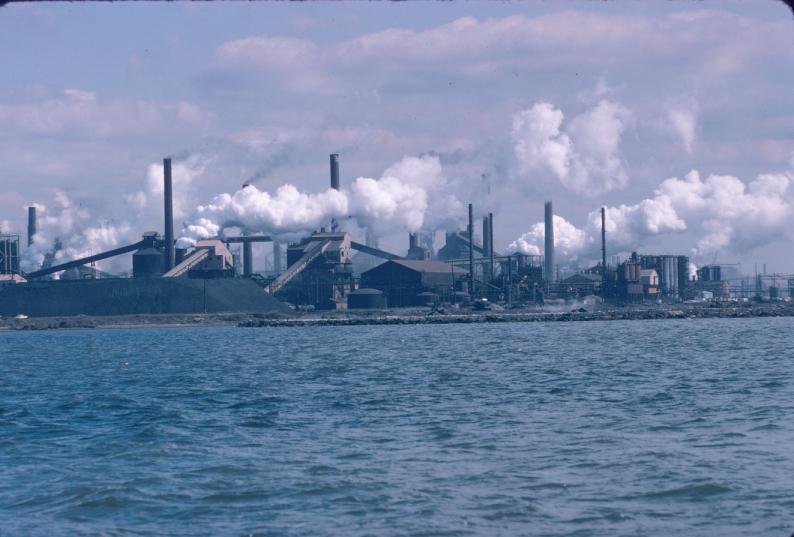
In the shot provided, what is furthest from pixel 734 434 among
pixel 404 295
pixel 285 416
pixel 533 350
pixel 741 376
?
pixel 404 295

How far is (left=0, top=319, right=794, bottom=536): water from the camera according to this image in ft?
41.8

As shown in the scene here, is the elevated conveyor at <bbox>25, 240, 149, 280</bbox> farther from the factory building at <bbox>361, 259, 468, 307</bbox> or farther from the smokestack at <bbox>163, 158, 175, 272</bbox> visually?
the factory building at <bbox>361, 259, 468, 307</bbox>

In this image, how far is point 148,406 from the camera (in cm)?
2588

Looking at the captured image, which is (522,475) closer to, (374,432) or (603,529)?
(603,529)

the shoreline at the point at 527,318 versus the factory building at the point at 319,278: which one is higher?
the factory building at the point at 319,278

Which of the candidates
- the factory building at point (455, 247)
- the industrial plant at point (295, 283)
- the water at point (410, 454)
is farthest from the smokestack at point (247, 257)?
the water at point (410, 454)

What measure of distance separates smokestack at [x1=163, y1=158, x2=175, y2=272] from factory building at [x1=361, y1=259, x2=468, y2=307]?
875 inches

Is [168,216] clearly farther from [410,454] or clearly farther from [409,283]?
[410,454]

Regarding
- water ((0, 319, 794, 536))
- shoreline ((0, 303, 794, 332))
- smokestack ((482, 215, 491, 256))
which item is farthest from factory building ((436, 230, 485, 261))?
water ((0, 319, 794, 536))

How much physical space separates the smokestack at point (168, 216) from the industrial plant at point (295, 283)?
0.37 feet

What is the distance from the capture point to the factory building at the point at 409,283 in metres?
120

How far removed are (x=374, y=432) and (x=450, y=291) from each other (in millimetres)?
101237

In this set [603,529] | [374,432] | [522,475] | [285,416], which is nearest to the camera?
[603,529]

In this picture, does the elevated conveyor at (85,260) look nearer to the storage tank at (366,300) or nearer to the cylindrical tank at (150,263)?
the cylindrical tank at (150,263)
